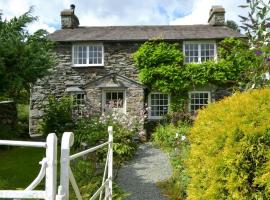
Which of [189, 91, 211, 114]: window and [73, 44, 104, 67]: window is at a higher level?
[73, 44, 104, 67]: window

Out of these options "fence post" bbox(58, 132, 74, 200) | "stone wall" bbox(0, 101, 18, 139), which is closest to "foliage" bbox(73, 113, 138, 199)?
"stone wall" bbox(0, 101, 18, 139)

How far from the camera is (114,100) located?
1853cm

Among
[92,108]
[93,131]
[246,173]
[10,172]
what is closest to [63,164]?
[246,173]

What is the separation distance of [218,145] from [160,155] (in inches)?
346

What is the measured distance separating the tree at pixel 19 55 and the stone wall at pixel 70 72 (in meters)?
7.76

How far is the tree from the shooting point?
387 inches

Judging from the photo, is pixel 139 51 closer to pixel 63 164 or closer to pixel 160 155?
pixel 160 155

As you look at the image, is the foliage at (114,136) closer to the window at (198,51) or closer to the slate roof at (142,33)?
the slate roof at (142,33)

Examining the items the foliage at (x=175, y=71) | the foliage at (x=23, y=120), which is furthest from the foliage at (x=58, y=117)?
the foliage at (x=175, y=71)

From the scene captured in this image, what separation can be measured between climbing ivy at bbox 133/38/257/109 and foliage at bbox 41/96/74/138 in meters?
3.89

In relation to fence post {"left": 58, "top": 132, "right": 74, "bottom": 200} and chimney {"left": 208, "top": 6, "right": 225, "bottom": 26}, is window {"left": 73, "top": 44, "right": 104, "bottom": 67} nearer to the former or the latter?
chimney {"left": 208, "top": 6, "right": 225, "bottom": 26}

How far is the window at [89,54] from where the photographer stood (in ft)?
64.2

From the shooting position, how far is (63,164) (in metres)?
2.21

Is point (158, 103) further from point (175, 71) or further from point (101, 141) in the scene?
point (101, 141)
